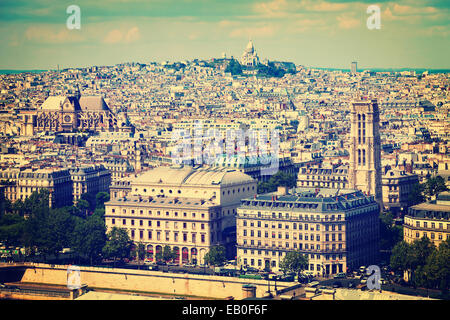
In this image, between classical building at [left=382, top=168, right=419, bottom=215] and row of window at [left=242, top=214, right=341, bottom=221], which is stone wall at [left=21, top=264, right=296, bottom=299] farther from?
classical building at [left=382, top=168, right=419, bottom=215]

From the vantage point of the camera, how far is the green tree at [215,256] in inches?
2719

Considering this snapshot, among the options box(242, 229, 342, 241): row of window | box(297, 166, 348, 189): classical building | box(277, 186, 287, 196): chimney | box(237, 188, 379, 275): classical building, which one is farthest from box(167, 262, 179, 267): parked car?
box(297, 166, 348, 189): classical building

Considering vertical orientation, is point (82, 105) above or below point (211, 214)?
above

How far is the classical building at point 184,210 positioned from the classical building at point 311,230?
3.31m

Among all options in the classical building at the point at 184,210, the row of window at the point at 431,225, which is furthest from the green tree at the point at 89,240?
the row of window at the point at 431,225

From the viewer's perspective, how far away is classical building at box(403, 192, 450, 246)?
65.3 metres

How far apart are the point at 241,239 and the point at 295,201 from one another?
13.9 ft

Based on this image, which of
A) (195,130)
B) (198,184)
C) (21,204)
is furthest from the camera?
(195,130)

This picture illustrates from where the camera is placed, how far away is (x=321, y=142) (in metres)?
123

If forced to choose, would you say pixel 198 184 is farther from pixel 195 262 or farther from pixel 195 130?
pixel 195 130

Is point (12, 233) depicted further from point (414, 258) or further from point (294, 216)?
point (414, 258)

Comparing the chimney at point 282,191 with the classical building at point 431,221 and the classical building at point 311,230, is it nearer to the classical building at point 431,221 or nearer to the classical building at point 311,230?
the classical building at point 311,230
